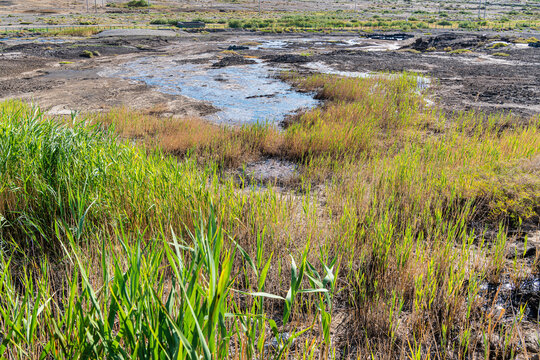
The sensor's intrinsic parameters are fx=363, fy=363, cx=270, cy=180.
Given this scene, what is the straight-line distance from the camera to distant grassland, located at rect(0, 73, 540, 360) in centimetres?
137

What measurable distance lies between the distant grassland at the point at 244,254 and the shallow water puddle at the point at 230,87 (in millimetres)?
3973

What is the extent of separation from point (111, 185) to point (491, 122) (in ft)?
22.5

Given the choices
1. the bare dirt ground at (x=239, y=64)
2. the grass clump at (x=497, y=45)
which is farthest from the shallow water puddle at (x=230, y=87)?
the grass clump at (x=497, y=45)

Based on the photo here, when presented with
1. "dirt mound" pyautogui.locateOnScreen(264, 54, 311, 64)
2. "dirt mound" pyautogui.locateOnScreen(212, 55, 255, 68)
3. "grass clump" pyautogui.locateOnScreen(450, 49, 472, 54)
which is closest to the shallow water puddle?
"dirt mound" pyautogui.locateOnScreen(212, 55, 255, 68)

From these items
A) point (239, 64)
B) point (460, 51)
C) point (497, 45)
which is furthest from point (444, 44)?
point (239, 64)

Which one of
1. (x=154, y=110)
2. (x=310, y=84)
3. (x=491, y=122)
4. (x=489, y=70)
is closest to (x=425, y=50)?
(x=489, y=70)

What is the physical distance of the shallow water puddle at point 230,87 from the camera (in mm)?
9258

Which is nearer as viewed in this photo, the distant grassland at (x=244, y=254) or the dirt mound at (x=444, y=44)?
the distant grassland at (x=244, y=254)

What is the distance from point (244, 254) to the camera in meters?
1.53

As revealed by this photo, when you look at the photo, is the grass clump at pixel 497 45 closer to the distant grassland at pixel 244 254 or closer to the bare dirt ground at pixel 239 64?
the bare dirt ground at pixel 239 64

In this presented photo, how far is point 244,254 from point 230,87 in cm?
1099

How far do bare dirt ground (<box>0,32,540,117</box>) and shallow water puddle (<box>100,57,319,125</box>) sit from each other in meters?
0.66

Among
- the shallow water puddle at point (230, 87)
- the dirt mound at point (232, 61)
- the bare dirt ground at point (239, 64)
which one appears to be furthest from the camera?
the dirt mound at point (232, 61)

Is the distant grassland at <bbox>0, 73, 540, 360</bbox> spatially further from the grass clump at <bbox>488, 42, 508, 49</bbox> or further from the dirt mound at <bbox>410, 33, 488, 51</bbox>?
the dirt mound at <bbox>410, 33, 488, 51</bbox>
